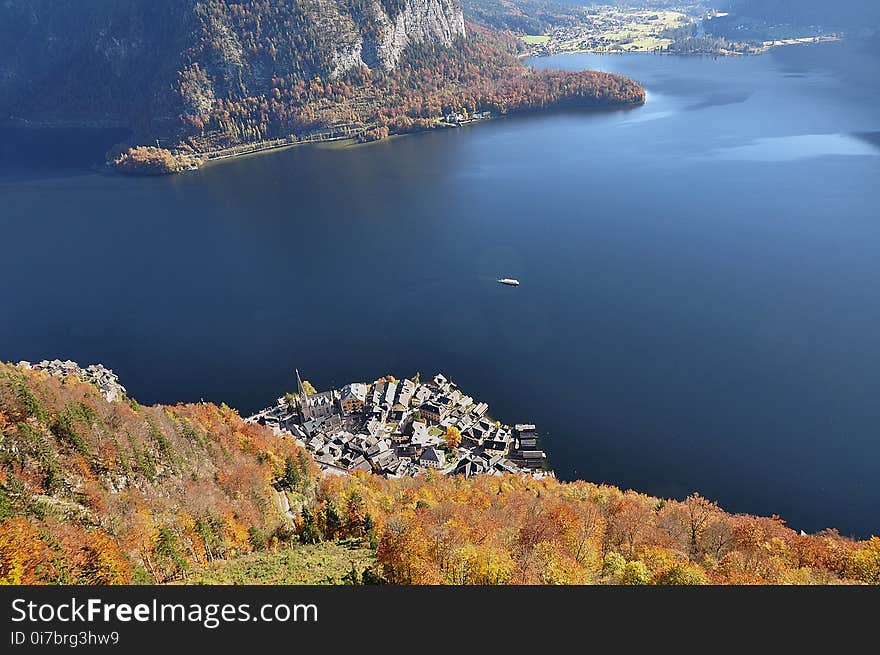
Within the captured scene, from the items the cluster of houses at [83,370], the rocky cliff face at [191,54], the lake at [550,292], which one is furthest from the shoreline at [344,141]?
the cluster of houses at [83,370]

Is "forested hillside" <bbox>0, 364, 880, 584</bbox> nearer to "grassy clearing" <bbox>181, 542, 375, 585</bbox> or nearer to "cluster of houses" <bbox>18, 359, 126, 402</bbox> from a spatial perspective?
"grassy clearing" <bbox>181, 542, 375, 585</bbox>

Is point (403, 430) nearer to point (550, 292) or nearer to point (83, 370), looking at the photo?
point (550, 292)

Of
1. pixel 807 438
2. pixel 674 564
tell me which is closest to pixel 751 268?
pixel 807 438

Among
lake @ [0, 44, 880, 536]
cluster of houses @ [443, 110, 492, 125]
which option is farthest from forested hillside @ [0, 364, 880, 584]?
cluster of houses @ [443, 110, 492, 125]

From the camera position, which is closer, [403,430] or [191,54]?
[403,430]

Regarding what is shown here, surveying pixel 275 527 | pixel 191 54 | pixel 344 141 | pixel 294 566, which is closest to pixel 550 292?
pixel 275 527

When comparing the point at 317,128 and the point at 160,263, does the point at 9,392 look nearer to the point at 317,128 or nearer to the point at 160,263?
the point at 160,263
